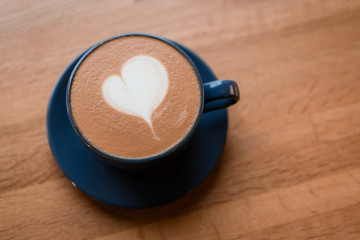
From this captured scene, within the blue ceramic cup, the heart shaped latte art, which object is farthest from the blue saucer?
the heart shaped latte art

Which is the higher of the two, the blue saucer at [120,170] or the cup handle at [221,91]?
the cup handle at [221,91]

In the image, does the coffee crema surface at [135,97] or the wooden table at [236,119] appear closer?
the coffee crema surface at [135,97]

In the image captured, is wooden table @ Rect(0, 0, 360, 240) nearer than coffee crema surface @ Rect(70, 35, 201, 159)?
No

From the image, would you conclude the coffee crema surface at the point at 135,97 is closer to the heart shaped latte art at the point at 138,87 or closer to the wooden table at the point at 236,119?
the heart shaped latte art at the point at 138,87

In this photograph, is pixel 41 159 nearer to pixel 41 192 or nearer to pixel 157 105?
pixel 41 192

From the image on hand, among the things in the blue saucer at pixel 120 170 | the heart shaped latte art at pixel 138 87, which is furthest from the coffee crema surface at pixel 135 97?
the blue saucer at pixel 120 170

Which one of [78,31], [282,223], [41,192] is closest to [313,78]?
[282,223]

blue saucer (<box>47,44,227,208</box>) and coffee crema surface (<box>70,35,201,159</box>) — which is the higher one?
coffee crema surface (<box>70,35,201,159</box>)

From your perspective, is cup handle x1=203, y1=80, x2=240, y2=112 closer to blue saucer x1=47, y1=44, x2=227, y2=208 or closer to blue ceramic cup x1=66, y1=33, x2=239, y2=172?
blue ceramic cup x1=66, y1=33, x2=239, y2=172
